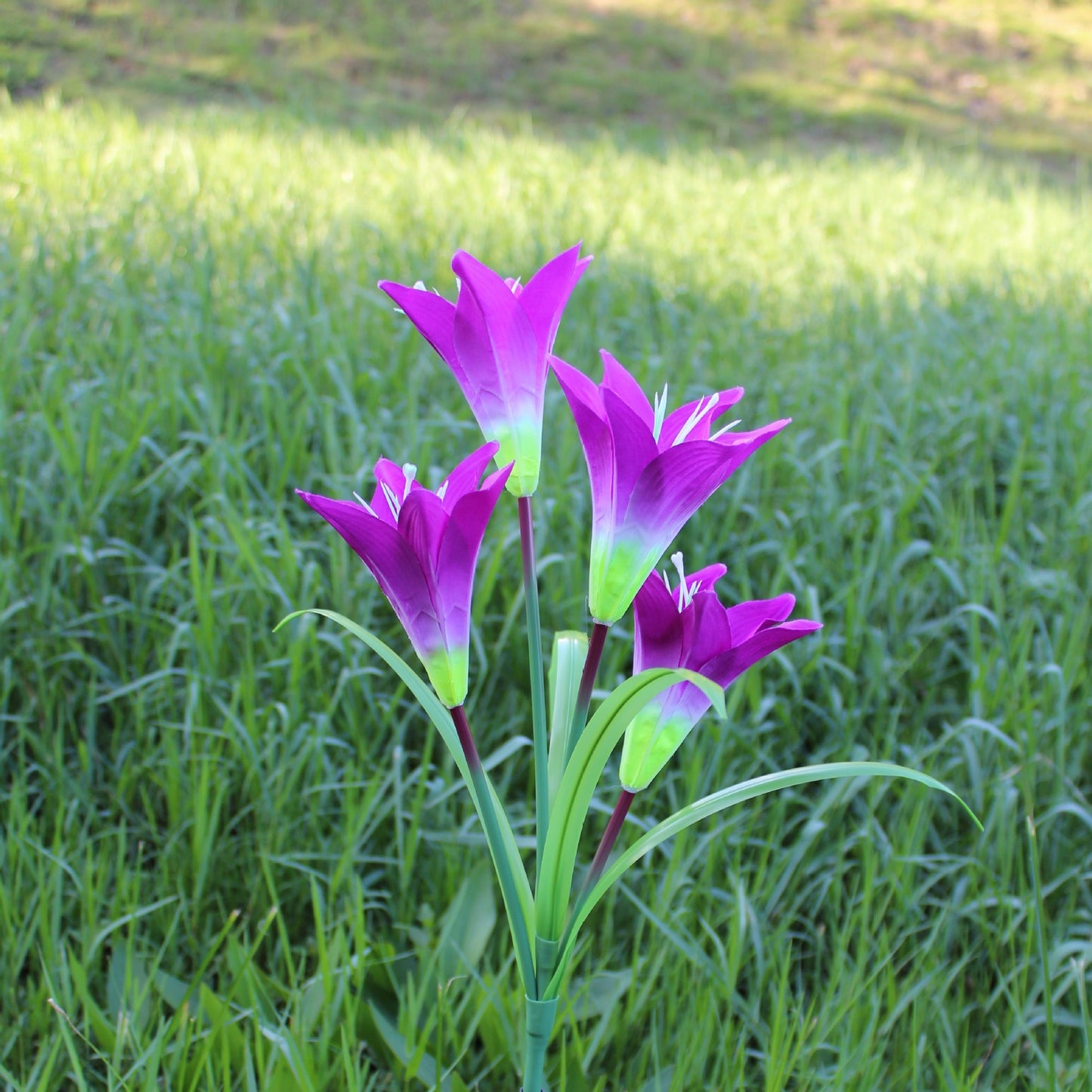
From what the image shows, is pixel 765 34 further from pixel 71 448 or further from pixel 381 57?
pixel 71 448

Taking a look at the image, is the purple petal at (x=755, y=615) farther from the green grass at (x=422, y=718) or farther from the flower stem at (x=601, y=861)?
the green grass at (x=422, y=718)

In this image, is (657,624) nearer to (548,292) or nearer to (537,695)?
(537,695)

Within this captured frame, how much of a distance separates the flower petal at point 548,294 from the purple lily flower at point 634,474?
4 cm

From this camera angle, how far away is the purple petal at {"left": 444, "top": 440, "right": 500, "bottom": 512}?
2.14ft

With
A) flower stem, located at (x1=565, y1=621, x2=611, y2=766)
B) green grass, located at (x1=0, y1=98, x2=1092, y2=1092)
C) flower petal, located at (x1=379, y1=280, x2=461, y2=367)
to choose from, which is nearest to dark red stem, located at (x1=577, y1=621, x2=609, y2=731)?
flower stem, located at (x1=565, y1=621, x2=611, y2=766)

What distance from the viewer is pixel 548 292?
2.30ft

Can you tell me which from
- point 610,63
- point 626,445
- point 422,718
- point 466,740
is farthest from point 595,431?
point 610,63

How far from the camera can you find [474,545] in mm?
689

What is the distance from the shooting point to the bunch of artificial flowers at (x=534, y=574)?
0.66 m

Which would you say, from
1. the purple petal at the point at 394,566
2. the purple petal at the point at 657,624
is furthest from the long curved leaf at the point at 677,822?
the purple petal at the point at 394,566

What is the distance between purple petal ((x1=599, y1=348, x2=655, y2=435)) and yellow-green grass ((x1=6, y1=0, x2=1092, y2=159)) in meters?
4.84

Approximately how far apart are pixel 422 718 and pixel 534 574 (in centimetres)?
103

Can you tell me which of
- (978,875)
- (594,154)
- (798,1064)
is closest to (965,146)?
(594,154)

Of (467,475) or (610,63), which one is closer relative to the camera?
(467,475)
